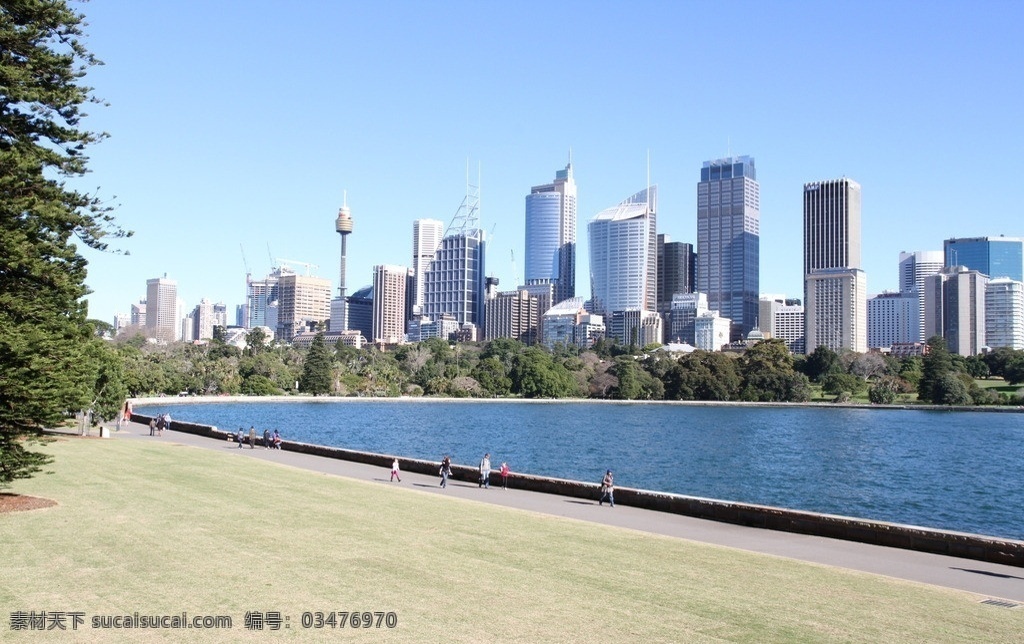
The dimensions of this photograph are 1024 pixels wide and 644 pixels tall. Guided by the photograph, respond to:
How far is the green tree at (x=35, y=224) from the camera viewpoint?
18.2m

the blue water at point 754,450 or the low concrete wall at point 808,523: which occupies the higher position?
the low concrete wall at point 808,523

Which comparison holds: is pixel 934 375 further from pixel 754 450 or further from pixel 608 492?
pixel 608 492

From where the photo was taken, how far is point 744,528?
22078mm

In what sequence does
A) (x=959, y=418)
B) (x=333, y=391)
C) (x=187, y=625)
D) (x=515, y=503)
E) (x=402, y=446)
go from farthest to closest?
(x=333, y=391), (x=959, y=418), (x=402, y=446), (x=515, y=503), (x=187, y=625)

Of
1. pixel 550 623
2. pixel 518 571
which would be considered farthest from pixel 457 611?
pixel 518 571

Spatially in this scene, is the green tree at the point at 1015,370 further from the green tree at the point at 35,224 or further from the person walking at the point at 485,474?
the green tree at the point at 35,224

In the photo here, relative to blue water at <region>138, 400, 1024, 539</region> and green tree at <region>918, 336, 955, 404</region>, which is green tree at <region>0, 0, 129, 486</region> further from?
green tree at <region>918, 336, 955, 404</region>

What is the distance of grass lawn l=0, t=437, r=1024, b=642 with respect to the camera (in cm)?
1189

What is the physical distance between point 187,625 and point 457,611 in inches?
135

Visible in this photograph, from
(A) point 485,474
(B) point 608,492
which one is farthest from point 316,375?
(B) point 608,492

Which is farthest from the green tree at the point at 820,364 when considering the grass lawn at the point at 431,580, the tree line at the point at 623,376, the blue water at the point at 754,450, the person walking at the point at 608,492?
the grass lawn at the point at 431,580

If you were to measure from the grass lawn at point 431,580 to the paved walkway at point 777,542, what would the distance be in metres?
1.12

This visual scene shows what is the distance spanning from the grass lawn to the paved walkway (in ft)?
3.67

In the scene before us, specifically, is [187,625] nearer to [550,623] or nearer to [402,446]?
[550,623]
